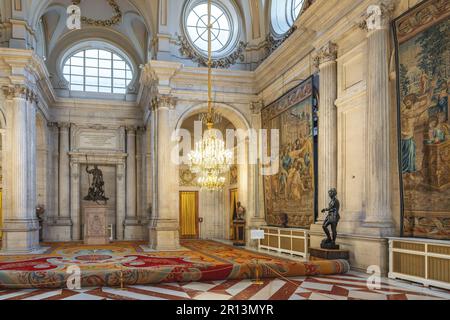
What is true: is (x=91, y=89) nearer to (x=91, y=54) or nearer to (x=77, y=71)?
(x=77, y=71)

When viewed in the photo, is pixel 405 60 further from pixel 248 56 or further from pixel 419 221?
pixel 248 56

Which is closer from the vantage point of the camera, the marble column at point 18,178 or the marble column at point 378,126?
the marble column at point 378,126

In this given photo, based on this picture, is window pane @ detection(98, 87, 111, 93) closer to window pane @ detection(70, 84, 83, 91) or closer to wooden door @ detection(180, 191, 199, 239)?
window pane @ detection(70, 84, 83, 91)

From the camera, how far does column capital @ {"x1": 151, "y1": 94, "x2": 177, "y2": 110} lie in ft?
53.4

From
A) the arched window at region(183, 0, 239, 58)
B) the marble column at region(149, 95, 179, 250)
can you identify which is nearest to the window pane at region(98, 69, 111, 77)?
the arched window at region(183, 0, 239, 58)

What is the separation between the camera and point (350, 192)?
10891 mm

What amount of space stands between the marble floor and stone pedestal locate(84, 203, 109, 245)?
10604 millimetres

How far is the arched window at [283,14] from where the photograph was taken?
51.4ft

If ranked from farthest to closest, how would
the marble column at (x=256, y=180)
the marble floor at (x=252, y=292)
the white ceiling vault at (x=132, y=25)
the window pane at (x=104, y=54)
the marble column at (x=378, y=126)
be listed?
the window pane at (x=104, y=54), the marble column at (x=256, y=180), the white ceiling vault at (x=132, y=25), the marble column at (x=378, y=126), the marble floor at (x=252, y=292)

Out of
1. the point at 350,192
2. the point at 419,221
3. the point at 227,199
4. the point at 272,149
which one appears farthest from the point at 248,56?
the point at 419,221

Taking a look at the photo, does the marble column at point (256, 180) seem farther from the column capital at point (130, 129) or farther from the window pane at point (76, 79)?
the window pane at point (76, 79)

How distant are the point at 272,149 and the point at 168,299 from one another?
383 inches

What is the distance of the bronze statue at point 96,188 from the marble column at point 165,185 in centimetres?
338

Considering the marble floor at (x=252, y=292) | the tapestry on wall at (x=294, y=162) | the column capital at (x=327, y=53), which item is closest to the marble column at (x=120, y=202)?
the tapestry on wall at (x=294, y=162)
